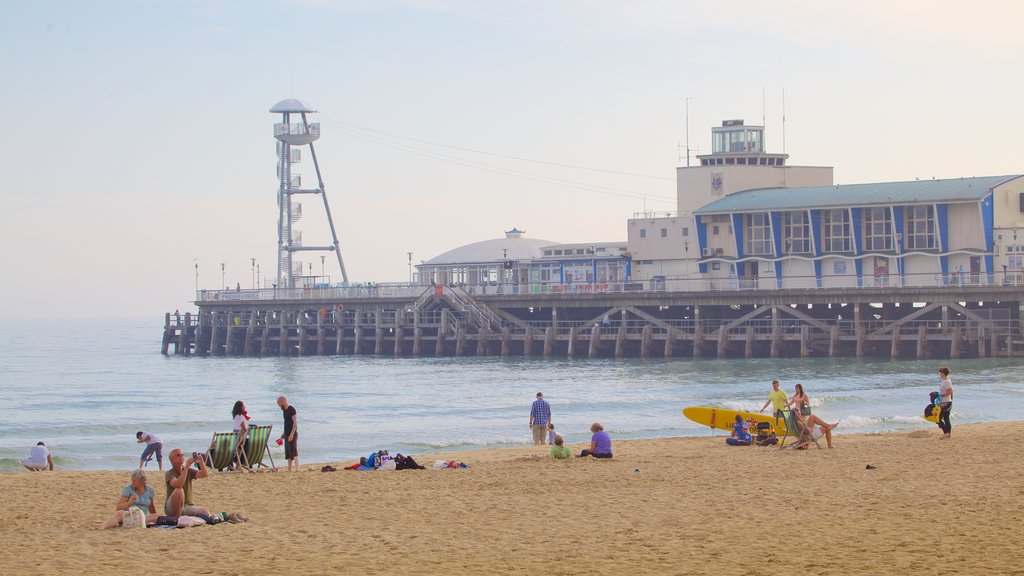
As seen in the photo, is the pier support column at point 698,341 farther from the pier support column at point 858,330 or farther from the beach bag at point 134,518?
the beach bag at point 134,518

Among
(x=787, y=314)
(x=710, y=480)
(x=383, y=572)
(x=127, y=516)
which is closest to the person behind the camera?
(x=383, y=572)

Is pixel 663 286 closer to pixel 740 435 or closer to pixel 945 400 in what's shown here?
pixel 740 435

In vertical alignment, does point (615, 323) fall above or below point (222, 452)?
above

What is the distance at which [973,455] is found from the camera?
62.7 ft

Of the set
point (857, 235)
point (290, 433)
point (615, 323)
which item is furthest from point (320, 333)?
point (290, 433)

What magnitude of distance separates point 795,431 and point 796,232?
39.9 meters

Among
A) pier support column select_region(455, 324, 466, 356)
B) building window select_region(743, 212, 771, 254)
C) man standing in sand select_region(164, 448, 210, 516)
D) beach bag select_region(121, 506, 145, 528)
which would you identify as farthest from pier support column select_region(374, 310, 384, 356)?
beach bag select_region(121, 506, 145, 528)

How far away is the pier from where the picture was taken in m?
51.4

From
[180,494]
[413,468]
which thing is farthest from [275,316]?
[180,494]

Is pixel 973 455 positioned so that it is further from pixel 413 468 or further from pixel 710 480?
pixel 413 468

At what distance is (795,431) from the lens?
70.1ft

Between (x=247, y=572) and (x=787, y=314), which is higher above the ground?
(x=787, y=314)

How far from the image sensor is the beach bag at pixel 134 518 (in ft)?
46.4

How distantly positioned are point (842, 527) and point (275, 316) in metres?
62.4
